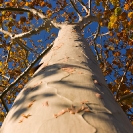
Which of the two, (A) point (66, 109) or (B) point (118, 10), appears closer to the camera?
(A) point (66, 109)

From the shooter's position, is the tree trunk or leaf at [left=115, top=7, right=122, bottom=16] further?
leaf at [left=115, top=7, right=122, bottom=16]

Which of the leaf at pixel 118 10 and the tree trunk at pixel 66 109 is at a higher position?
the leaf at pixel 118 10

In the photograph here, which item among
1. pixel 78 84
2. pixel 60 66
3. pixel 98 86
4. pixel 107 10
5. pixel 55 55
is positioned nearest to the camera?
pixel 78 84

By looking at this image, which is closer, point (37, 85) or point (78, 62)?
point (37, 85)

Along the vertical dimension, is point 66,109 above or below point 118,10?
below

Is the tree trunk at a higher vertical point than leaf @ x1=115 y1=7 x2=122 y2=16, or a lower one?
lower

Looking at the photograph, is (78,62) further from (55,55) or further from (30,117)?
(30,117)

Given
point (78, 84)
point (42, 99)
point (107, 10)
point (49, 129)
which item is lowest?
point (49, 129)

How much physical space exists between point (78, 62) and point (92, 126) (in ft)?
3.49

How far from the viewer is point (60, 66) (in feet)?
5.86

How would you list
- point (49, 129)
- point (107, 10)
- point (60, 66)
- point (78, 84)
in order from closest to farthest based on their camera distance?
1. point (49, 129)
2. point (78, 84)
3. point (60, 66)
4. point (107, 10)

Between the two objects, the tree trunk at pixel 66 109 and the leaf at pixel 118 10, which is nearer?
the tree trunk at pixel 66 109

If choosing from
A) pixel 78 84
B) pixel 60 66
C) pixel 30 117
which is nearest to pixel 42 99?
pixel 30 117

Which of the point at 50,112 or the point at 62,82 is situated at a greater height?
the point at 62,82
